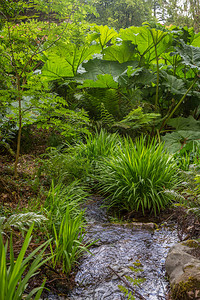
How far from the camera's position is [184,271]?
1.66 meters

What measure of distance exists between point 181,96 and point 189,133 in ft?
2.54

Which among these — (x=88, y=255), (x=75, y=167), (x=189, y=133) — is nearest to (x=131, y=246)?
(x=88, y=255)

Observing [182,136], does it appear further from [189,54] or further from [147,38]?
[147,38]

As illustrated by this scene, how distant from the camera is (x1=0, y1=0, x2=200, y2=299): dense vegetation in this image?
2129 millimetres

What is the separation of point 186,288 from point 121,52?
4.40 m

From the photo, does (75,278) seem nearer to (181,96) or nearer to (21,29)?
(21,29)

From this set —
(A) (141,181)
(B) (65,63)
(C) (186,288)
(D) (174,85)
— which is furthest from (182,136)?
(C) (186,288)

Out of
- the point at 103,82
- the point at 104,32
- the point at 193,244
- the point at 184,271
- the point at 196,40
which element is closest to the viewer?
the point at 184,271

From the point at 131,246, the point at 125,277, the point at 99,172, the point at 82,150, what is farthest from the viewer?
the point at 82,150

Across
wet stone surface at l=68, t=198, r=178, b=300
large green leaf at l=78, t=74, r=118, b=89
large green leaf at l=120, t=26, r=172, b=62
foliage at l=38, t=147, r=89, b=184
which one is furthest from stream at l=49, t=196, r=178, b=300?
large green leaf at l=120, t=26, r=172, b=62

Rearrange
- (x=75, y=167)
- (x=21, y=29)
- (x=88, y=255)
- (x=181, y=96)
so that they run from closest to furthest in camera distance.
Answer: (x=88, y=255)
(x=21, y=29)
(x=75, y=167)
(x=181, y=96)

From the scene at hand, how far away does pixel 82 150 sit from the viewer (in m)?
3.88

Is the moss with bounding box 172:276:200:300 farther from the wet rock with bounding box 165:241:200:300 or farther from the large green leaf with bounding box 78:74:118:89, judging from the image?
the large green leaf with bounding box 78:74:118:89

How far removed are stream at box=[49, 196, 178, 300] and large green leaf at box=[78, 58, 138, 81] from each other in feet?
9.65
